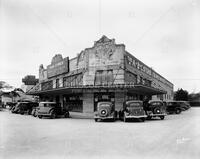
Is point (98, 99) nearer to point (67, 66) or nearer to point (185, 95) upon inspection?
point (67, 66)

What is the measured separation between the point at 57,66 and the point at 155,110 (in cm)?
1979

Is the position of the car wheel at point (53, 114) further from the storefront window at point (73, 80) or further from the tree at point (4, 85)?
the tree at point (4, 85)

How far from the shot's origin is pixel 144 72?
3703cm

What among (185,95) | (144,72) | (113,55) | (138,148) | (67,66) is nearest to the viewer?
(138,148)

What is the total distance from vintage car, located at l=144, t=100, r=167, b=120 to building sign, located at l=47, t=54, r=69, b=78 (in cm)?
1463

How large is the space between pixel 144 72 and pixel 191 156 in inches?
1207

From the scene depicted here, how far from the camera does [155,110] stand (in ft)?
69.8

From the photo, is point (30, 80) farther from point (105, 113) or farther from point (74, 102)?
point (105, 113)

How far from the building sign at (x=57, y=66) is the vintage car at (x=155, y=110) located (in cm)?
1463

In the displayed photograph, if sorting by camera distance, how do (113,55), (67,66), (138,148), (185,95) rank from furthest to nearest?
(185,95) → (67,66) → (113,55) → (138,148)

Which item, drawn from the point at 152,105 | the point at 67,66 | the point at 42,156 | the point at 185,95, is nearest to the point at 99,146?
the point at 42,156

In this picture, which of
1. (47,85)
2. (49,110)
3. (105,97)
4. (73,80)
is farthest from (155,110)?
(47,85)

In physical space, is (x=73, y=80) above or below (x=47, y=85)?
above

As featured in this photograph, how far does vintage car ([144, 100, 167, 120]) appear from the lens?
21048 mm
